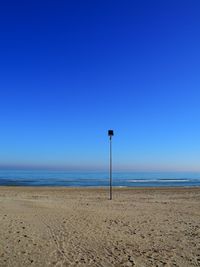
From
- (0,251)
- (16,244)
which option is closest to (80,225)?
(16,244)

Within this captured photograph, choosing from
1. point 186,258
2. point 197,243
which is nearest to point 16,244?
point 186,258

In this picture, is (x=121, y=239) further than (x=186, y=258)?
Yes

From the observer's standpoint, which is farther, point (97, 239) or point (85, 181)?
point (85, 181)

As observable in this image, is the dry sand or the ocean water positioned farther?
the ocean water

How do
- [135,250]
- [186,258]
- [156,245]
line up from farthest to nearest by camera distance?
[156,245] < [135,250] < [186,258]

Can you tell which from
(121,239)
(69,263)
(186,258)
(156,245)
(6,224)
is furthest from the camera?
(6,224)

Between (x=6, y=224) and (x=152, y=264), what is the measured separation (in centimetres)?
560

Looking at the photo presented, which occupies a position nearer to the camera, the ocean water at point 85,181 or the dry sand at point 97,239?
the dry sand at point 97,239

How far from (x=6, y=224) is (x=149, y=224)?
4.90 metres

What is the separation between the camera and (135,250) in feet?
25.3

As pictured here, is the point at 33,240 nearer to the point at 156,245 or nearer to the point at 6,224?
the point at 6,224

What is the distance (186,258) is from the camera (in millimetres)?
7172

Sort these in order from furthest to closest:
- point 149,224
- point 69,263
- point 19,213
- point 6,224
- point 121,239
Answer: point 19,213
point 149,224
point 6,224
point 121,239
point 69,263

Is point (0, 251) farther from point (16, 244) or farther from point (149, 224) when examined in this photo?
point (149, 224)
